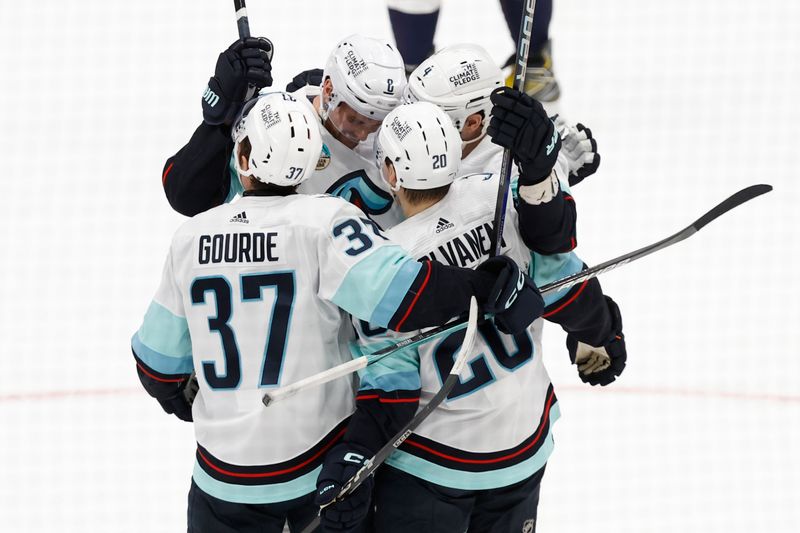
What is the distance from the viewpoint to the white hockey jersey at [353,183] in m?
3.16

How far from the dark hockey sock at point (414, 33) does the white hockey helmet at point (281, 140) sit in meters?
1.57

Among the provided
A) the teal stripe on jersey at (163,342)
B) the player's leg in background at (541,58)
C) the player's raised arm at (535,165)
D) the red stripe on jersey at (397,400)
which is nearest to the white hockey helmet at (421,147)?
the player's raised arm at (535,165)

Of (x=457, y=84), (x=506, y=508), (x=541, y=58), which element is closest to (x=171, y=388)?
(x=506, y=508)

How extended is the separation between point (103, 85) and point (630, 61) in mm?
3121

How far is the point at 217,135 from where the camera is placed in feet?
9.72

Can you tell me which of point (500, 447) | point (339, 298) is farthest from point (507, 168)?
point (500, 447)

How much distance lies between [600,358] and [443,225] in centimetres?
85

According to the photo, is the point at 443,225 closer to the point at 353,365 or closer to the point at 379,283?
the point at 379,283

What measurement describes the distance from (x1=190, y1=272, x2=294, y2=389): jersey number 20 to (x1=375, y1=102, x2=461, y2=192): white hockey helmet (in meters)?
0.39

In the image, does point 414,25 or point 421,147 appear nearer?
point 421,147

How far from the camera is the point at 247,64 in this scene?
9.33 ft

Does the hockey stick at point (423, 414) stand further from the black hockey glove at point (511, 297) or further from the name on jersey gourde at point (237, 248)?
the name on jersey gourde at point (237, 248)

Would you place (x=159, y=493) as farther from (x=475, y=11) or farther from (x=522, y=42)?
(x=475, y=11)

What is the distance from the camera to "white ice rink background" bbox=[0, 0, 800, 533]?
411 centimetres
